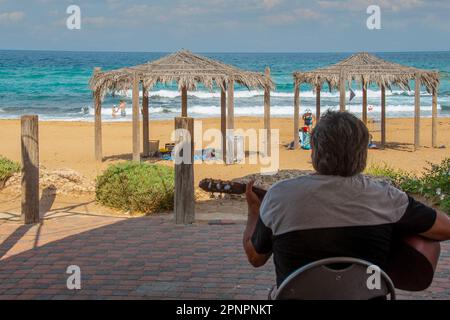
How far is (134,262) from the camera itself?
5746mm

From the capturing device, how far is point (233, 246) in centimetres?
629

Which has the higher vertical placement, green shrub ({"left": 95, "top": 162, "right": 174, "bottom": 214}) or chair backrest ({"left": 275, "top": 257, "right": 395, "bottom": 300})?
chair backrest ({"left": 275, "top": 257, "right": 395, "bottom": 300})

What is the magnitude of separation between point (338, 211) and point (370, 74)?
15.0m

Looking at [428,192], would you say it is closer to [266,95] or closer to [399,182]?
[399,182]

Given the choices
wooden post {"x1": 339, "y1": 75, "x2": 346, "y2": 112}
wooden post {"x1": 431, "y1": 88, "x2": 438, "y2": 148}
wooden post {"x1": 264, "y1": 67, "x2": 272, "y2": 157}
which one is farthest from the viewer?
wooden post {"x1": 431, "y1": 88, "x2": 438, "y2": 148}

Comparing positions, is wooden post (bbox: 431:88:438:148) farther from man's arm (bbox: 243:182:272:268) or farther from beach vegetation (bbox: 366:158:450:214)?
man's arm (bbox: 243:182:272:268)

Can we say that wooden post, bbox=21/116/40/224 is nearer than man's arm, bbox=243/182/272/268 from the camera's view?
No

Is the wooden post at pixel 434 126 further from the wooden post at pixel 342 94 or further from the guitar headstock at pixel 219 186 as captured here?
the guitar headstock at pixel 219 186

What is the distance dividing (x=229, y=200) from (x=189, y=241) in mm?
2922

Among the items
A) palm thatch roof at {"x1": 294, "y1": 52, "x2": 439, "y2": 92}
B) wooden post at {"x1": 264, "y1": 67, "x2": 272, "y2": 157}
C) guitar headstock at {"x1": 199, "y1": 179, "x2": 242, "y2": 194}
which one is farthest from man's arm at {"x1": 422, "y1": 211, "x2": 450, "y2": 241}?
palm thatch roof at {"x1": 294, "y1": 52, "x2": 439, "y2": 92}

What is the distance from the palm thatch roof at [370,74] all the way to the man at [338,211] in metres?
14.5

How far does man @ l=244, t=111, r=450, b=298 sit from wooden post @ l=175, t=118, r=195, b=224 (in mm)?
4418

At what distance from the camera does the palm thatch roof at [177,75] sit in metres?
14.6

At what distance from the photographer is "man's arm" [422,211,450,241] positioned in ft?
8.74
